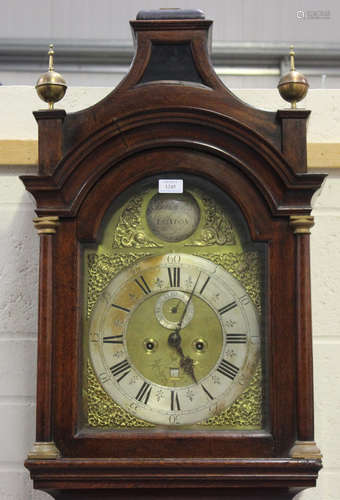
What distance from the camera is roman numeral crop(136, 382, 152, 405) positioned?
1150mm

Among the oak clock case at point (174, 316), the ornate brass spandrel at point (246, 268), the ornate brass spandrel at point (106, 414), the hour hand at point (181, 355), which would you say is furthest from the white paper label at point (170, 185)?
the ornate brass spandrel at point (106, 414)

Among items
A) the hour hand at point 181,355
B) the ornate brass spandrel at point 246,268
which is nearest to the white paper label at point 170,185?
the ornate brass spandrel at point 246,268

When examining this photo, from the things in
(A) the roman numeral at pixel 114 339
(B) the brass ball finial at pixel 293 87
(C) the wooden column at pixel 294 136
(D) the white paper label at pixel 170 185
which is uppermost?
(B) the brass ball finial at pixel 293 87

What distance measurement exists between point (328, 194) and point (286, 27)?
26.1 inches

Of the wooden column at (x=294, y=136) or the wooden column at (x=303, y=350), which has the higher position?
the wooden column at (x=294, y=136)

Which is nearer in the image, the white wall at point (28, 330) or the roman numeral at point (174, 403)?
the roman numeral at point (174, 403)

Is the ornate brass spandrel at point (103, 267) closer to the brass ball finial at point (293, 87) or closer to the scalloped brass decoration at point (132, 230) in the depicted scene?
the scalloped brass decoration at point (132, 230)

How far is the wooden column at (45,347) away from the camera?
1122 mm

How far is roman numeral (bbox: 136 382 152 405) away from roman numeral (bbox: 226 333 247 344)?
0.15 m

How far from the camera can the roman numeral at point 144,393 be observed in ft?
3.77

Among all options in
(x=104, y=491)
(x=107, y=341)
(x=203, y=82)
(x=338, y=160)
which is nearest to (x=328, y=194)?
(x=338, y=160)

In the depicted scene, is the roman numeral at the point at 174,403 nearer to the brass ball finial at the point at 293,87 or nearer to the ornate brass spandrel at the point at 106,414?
the ornate brass spandrel at the point at 106,414

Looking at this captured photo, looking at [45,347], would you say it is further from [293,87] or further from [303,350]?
[293,87]

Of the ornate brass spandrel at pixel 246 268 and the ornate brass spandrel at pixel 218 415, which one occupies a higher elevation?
the ornate brass spandrel at pixel 246 268
